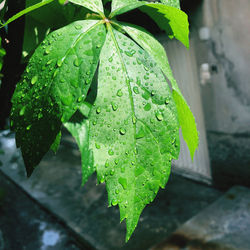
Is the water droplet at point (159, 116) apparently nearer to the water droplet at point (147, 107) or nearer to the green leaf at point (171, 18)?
the water droplet at point (147, 107)

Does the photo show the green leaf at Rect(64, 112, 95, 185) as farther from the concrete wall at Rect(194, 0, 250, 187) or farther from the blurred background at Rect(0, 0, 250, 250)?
the concrete wall at Rect(194, 0, 250, 187)

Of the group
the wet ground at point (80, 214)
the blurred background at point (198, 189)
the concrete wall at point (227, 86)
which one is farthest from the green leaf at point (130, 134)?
the concrete wall at point (227, 86)

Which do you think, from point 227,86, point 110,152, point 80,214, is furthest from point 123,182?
point 80,214

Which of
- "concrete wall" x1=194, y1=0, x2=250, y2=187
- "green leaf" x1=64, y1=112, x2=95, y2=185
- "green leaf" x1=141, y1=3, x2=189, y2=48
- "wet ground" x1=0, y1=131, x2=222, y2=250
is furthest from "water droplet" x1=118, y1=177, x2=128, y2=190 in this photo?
"concrete wall" x1=194, y1=0, x2=250, y2=187

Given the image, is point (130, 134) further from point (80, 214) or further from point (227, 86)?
point (80, 214)

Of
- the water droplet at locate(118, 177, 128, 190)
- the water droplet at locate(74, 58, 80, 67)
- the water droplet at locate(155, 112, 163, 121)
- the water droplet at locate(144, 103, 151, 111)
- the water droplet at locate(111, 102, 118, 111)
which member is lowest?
the water droplet at locate(118, 177, 128, 190)

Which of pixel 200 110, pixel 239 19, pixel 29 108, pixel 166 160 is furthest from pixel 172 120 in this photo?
pixel 200 110
